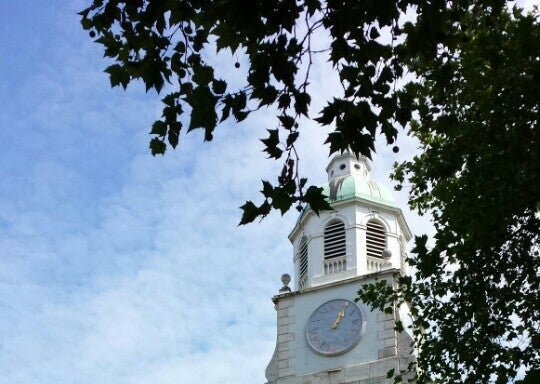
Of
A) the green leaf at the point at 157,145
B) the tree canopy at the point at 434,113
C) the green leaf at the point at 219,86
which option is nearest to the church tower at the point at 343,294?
the tree canopy at the point at 434,113

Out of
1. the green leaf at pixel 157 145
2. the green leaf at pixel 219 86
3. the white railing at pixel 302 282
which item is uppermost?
the white railing at pixel 302 282

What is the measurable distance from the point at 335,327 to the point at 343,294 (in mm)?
1005

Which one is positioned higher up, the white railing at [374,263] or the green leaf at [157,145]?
the white railing at [374,263]

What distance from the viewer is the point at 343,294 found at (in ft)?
95.7

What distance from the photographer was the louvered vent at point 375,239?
1188 inches

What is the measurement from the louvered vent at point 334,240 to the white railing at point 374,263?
2.74ft

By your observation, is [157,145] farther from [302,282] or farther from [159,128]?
[302,282]

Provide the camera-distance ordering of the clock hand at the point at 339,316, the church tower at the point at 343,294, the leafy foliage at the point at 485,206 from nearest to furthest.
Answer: the leafy foliage at the point at 485,206 < the church tower at the point at 343,294 < the clock hand at the point at 339,316

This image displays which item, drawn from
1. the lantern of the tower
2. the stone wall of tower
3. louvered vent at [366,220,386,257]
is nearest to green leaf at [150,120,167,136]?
the stone wall of tower

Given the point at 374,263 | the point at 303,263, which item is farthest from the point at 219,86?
the point at 303,263

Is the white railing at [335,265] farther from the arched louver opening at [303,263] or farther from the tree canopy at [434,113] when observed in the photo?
the tree canopy at [434,113]

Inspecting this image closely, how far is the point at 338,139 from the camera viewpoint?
9023 millimetres

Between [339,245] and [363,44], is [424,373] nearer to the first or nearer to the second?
[363,44]

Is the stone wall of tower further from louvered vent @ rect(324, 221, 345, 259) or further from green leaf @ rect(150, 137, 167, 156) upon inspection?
green leaf @ rect(150, 137, 167, 156)
